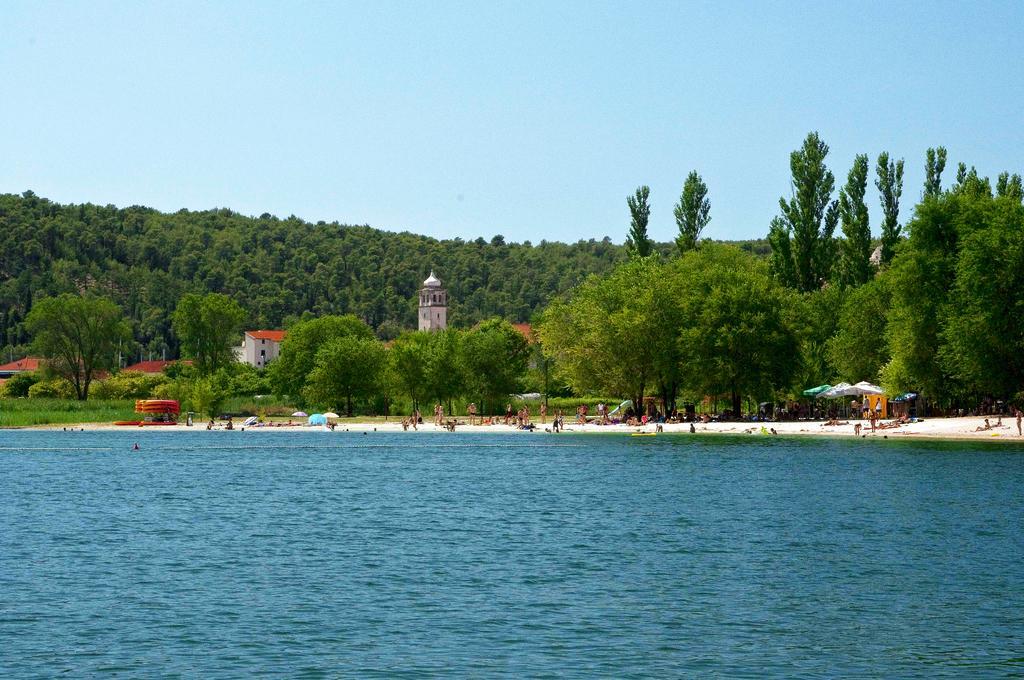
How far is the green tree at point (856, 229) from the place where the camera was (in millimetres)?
100875

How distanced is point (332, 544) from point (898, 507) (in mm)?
20961

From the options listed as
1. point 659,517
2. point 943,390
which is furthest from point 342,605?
point 943,390

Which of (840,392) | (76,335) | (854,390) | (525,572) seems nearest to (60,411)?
(76,335)

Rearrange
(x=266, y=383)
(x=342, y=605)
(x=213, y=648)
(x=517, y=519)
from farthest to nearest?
1. (x=266, y=383)
2. (x=517, y=519)
3. (x=342, y=605)
4. (x=213, y=648)

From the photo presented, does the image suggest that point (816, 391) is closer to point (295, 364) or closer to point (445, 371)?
point (445, 371)

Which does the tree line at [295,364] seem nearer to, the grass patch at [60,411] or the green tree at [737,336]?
the grass patch at [60,411]

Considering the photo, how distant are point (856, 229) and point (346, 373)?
190 feet

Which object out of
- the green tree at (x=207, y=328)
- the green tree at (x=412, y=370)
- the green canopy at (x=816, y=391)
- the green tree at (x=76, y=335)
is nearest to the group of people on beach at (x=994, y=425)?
the green canopy at (x=816, y=391)

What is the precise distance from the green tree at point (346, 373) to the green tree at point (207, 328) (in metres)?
23.5

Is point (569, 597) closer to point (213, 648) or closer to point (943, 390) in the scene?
point (213, 648)

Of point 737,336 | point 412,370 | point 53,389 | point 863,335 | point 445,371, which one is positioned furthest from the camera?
point 53,389

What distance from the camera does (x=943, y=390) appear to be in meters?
85.2

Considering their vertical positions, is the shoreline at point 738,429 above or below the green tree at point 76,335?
below

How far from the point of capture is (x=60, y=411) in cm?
13125
